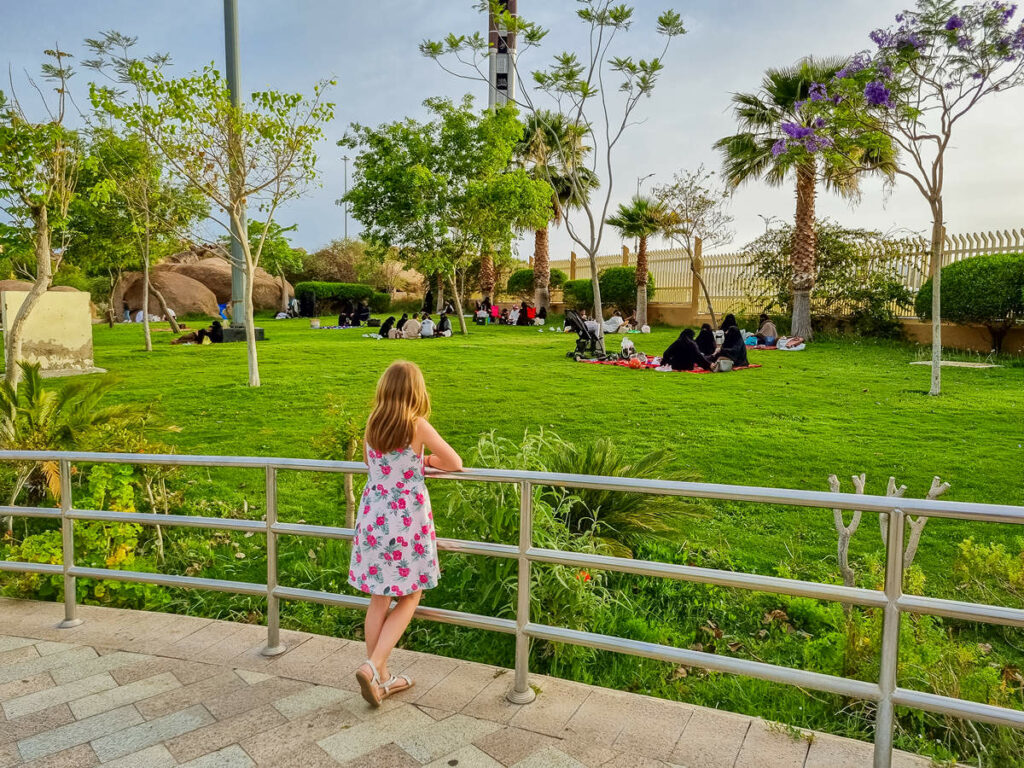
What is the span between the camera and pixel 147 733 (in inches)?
107

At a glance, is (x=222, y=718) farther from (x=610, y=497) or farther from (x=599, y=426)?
(x=599, y=426)

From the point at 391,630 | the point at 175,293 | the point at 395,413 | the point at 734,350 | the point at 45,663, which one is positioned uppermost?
the point at 175,293

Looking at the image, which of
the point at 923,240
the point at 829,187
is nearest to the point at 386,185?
the point at 829,187

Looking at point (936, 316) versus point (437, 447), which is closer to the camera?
point (437, 447)

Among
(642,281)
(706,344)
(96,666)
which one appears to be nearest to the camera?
(96,666)

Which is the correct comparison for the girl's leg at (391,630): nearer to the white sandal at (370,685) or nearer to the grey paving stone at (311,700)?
the white sandal at (370,685)

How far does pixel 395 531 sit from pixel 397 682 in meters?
0.61

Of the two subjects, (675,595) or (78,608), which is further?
(675,595)

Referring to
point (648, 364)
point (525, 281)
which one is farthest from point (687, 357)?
point (525, 281)

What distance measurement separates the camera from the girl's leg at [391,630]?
9.57ft

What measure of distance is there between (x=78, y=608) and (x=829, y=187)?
66.2 ft

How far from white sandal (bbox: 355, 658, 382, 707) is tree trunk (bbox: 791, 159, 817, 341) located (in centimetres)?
1829

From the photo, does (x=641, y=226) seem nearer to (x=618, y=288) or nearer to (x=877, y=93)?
(x=618, y=288)

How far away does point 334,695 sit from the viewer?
9.82 feet
